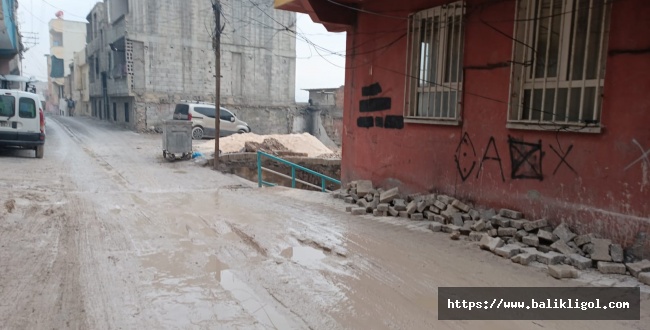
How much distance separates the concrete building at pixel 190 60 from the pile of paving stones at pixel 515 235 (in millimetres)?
18389

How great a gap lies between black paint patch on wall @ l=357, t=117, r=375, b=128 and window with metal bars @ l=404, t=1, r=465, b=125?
1.13m

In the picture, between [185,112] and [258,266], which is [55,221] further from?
[185,112]

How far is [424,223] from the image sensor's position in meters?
6.72

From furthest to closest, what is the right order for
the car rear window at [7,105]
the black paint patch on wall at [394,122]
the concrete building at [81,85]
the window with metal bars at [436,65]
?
the concrete building at [81,85]
the car rear window at [7,105]
the black paint patch on wall at [394,122]
the window with metal bars at [436,65]

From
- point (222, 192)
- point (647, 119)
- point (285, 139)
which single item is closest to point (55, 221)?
point (222, 192)

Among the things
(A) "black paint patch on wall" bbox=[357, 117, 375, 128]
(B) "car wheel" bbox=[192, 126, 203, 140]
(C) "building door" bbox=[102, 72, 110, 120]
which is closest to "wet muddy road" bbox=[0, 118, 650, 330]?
(A) "black paint patch on wall" bbox=[357, 117, 375, 128]

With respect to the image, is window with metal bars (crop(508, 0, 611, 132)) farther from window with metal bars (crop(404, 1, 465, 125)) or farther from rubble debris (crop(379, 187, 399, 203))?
rubble debris (crop(379, 187, 399, 203))

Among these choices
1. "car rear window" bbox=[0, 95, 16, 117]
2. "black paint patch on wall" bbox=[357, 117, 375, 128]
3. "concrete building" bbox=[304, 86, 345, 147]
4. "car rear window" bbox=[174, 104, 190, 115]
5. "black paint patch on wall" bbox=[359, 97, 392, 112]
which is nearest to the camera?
"black paint patch on wall" bbox=[359, 97, 392, 112]

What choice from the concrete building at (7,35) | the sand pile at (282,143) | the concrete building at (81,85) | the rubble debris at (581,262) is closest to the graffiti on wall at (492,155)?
the rubble debris at (581,262)

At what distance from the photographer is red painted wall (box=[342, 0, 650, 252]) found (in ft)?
15.3

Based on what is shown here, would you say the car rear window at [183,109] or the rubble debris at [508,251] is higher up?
the car rear window at [183,109]

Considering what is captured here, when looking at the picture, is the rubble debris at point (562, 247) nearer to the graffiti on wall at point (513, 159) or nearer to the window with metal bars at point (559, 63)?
the graffiti on wall at point (513, 159)

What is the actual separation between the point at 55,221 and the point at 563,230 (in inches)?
274

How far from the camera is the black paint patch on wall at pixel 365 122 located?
29.2 feet
